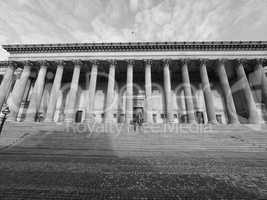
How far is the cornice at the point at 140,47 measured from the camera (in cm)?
2127

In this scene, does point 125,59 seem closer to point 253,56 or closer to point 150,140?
point 150,140

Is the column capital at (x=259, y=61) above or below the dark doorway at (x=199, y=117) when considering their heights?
above

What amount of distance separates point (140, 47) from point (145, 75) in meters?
4.72

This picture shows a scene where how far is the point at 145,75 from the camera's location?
21.5 meters

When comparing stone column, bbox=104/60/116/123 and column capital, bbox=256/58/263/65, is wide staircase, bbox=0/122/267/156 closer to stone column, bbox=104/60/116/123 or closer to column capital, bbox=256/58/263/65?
stone column, bbox=104/60/116/123

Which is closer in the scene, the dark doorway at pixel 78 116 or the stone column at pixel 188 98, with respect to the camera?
the stone column at pixel 188 98

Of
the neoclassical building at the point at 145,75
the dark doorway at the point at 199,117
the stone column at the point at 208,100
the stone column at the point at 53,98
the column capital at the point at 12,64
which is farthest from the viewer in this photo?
the dark doorway at the point at 199,117

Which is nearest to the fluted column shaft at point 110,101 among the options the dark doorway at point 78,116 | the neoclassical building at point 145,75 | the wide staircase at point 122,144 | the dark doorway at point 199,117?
the neoclassical building at point 145,75

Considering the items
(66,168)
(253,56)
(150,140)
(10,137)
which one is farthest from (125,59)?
(253,56)

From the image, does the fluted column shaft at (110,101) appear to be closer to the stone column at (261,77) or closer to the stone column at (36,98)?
the stone column at (36,98)

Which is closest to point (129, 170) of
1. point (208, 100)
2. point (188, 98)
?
point (188, 98)

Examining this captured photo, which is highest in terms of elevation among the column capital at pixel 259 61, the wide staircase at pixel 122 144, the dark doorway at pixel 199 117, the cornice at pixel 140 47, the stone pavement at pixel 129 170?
the cornice at pixel 140 47

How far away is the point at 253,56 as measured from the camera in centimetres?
2125

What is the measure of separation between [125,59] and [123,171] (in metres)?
18.6
